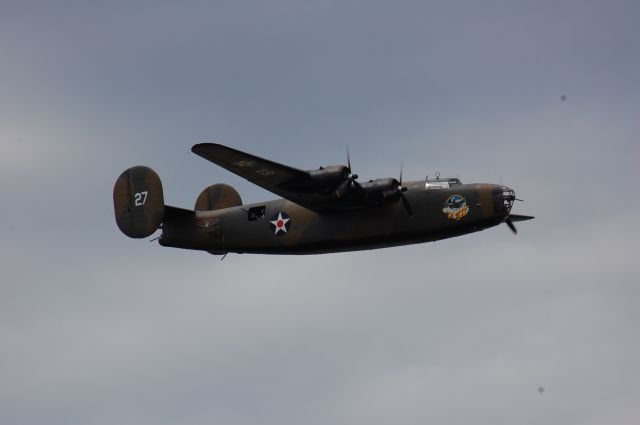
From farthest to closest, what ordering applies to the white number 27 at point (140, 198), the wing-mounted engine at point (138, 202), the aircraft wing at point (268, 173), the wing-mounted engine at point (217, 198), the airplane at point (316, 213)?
the wing-mounted engine at point (217, 198) < the white number 27 at point (140, 198) < the wing-mounted engine at point (138, 202) < the airplane at point (316, 213) < the aircraft wing at point (268, 173)

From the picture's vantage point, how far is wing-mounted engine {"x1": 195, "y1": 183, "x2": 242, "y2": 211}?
3428 cm

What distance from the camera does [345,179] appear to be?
28.6 meters

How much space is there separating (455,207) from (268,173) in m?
5.46

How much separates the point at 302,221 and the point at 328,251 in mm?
1242

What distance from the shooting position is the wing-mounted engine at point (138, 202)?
32500mm

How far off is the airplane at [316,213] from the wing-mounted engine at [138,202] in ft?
0.11

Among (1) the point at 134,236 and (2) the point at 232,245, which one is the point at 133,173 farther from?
(2) the point at 232,245

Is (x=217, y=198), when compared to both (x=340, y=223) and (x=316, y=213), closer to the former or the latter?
(x=316, y=213)

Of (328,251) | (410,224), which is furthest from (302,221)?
(410,224)

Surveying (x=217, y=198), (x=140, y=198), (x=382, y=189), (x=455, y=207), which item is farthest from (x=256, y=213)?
(x=455, y=207)

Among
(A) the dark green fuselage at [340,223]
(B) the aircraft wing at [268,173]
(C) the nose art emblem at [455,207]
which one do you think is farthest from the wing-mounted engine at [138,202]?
(C) the nose art emblem at [455,207]

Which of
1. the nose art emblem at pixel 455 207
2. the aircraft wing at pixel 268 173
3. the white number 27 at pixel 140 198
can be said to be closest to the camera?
the aircraft wing at pixel 268 173

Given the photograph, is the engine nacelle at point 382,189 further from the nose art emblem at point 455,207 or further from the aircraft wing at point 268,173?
the nose art emblem at point 455,207

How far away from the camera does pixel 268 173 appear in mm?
28828
